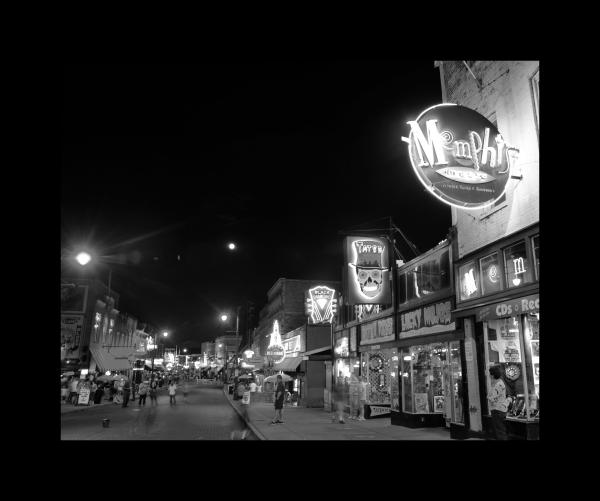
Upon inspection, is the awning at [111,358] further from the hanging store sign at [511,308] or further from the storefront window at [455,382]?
the hanging store sign at [511,308]

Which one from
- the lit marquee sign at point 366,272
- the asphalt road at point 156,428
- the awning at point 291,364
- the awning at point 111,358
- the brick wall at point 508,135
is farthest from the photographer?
the awning at point 111,358

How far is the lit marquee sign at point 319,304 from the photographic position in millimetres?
31719

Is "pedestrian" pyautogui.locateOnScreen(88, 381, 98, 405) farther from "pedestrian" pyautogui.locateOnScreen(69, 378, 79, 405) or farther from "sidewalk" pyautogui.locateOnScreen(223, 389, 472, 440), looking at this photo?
"sidewalk" pyautogui.locateOnScreen(223, 389, 472, 440)

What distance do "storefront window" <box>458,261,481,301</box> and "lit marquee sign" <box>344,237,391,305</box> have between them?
515cm

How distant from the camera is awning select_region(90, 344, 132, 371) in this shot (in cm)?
4184

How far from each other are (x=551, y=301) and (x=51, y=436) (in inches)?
144

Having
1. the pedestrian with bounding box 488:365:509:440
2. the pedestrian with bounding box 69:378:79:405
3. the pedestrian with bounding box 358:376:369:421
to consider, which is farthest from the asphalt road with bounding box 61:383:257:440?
the pedestrian with bounding box 69:378:79:405

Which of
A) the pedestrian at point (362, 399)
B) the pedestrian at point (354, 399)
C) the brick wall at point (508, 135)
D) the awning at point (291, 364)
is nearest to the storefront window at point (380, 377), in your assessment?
the pedestrian at point (362, 399)

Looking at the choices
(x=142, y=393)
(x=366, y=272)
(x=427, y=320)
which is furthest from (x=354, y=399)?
(x=142, y=393)

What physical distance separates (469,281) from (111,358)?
1540 inches

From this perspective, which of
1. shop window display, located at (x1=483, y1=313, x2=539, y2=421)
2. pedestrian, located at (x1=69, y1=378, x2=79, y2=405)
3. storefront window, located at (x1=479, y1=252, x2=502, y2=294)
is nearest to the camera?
shop window display, located at (x1=483, y1=313, x2=539, y2=421)

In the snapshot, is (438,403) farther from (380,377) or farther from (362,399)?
(380,377)

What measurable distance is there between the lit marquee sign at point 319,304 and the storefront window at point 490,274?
18644mm

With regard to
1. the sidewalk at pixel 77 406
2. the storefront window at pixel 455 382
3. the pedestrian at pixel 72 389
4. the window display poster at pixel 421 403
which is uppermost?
the storefront window at pixel 455 382
